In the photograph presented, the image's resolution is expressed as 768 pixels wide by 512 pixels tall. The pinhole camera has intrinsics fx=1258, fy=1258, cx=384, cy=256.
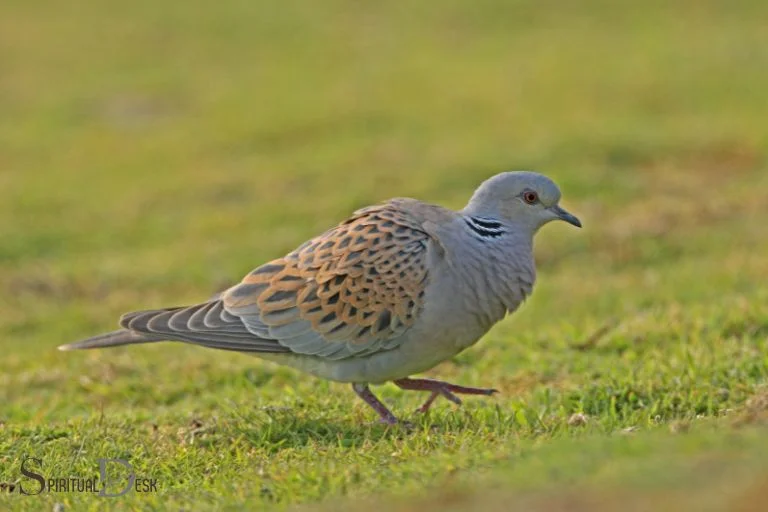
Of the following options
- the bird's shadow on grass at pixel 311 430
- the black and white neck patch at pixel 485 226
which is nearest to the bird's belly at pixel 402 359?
the bird's shadow on grass at pixel 311 430

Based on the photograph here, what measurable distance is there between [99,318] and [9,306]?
1.06 metres

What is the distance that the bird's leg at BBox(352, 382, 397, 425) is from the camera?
642 centimetres

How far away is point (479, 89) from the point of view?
66.5 ft

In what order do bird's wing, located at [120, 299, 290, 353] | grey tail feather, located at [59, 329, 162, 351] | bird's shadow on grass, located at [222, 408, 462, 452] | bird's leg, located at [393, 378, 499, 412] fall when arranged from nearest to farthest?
bird's shadow on grass, located at [222, 408, 462, 452]
bird's leg, located at [393, 378, 499, 412]
bird's wing, located at [120, 299, 290, 353]
grey tail feather, located at [59, 329, 162, 351]

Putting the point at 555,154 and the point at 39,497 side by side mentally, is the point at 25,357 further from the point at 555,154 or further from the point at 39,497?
the point at 555,154

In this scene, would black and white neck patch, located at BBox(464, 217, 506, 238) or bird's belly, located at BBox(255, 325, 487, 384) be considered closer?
bird's belly, located at BBox(255, 325, 487, 384)

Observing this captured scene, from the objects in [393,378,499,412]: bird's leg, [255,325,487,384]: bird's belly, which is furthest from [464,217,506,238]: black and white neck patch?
[393,378,499,412]: bird's leg

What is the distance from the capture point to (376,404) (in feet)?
21.4

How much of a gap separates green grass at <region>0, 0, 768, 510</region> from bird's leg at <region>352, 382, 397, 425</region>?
9cm

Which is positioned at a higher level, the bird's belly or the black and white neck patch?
the black and white neck patch

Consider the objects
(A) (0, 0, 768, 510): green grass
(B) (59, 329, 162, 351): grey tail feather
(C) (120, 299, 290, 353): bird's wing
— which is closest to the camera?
(A) (0, 0, 768, 510): green grass

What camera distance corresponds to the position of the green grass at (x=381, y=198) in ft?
18.0

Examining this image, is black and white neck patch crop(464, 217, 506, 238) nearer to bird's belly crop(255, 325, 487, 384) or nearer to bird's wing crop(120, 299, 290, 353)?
bird's belly crop(255, 325, 487, 384)

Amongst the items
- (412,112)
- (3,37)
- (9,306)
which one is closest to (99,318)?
(9,306)
